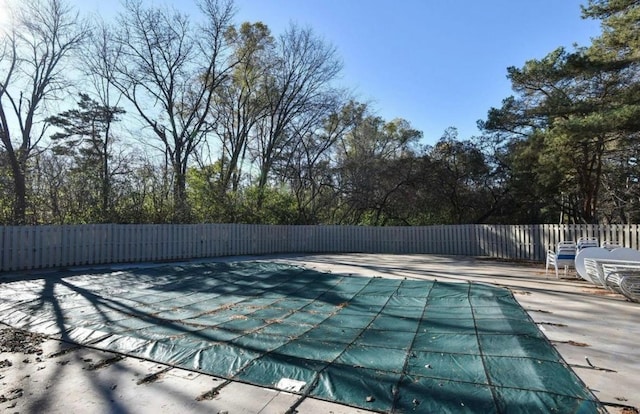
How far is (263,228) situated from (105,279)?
267 inches

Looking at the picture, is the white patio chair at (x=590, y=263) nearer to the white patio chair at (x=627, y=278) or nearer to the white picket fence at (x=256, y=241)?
the white patio chair at (x=627, y=278)

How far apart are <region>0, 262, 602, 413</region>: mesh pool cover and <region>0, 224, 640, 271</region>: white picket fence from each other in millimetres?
2079

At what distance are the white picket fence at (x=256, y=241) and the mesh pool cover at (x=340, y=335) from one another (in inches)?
81.9

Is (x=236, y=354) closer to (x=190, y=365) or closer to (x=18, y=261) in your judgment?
(x=190, y=365)

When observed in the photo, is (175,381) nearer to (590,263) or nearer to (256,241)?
(590,263)

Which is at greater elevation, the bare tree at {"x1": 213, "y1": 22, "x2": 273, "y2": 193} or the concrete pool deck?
the bare tree at {"x1": 213, "y1": 22, "x2": 273, "y2": 193}

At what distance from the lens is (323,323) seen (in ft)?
12.4

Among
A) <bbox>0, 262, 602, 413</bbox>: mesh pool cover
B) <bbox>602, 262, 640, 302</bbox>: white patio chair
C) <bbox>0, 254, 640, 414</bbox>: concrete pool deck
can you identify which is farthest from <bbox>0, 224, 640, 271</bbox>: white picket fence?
<bbox>0, 254, 640, 414</bbox>: concrete pool deck

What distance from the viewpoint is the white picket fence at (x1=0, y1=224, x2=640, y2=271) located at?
8000 millimetres

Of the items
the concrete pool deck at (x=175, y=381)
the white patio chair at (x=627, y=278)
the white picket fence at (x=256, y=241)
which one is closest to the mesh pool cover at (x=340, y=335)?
the concrete pool deck at (x=175, y=381)

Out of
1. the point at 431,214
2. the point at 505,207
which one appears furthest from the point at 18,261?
the point at 505,207

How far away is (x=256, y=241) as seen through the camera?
12.9 metres

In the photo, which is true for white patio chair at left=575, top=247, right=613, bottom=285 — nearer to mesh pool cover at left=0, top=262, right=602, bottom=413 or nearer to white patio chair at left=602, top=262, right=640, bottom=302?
white patio chair at left=602, top=262, right=640, bottom=302

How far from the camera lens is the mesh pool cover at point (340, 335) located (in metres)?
2.22
